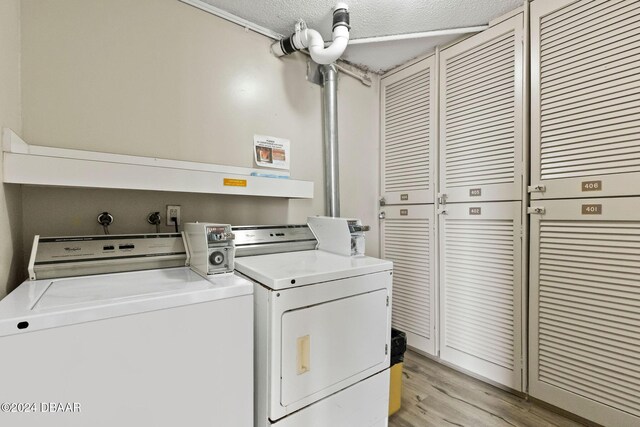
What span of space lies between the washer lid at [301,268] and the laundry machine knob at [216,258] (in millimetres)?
146

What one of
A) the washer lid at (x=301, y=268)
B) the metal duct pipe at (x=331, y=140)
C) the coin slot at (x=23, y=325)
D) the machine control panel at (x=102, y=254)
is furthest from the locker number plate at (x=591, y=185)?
the coin slot at (x=23, y=325)

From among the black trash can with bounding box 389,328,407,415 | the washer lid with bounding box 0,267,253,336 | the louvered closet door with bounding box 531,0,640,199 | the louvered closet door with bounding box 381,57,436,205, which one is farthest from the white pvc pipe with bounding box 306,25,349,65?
the black trash can with bounding box 389,328,407,415

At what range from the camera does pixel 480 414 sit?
1.81m

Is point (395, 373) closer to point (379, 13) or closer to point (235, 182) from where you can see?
point (235, 182)

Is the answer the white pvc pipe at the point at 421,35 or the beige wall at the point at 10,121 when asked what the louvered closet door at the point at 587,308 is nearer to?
the white pvc pipe at the point at 421,35

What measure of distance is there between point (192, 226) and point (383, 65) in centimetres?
238

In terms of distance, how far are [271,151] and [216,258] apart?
1152 millimetres

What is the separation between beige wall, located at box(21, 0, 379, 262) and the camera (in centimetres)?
148

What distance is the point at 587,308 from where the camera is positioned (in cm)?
169

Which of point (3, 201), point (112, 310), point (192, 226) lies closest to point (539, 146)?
point (192, 226)

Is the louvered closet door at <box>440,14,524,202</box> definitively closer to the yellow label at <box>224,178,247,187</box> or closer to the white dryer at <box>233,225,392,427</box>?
the white dryer at <box>233,225,392,427</box>

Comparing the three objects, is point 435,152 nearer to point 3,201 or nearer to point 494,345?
point 494,345

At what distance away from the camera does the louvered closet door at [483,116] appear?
1.99m

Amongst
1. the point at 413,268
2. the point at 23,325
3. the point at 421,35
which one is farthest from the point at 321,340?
the point at 421,35
